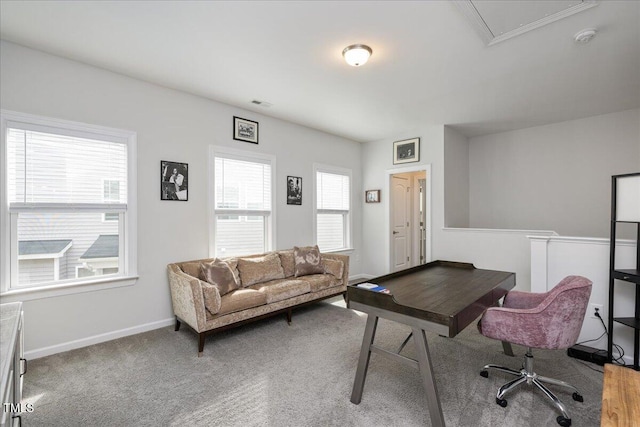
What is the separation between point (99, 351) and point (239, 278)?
147 cm


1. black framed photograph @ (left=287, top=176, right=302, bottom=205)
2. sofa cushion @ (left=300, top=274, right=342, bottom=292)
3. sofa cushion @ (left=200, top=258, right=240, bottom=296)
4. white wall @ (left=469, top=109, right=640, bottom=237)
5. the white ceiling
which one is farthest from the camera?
black framed photograph @ (left=287, top=176, right=302, bottom=205)

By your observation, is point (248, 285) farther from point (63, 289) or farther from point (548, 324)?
point (548, 324)

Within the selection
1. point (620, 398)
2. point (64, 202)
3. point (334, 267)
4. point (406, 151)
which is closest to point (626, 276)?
point (620, 398)

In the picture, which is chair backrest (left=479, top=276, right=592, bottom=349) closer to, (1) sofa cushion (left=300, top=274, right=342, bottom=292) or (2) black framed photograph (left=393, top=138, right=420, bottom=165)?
(1) sofa cushion (left=300, top=274, right=342, bottom=292)

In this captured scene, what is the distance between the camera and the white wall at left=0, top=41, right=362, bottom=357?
272 cm

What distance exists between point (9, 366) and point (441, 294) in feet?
7.45

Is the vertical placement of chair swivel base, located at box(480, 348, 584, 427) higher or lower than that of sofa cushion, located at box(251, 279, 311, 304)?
lower

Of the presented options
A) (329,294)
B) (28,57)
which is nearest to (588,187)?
(329,294)

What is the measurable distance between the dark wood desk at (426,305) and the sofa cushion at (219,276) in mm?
1729

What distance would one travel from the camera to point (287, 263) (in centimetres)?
426

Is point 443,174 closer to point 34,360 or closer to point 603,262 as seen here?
point 603,262

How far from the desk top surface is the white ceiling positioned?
6.57 feet

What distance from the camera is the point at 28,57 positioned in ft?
8.81

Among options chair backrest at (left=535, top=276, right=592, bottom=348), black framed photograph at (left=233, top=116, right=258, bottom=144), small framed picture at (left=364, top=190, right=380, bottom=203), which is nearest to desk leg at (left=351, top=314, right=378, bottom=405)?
chair backrest at (left=535, top=276, right=592, bottom=348)
